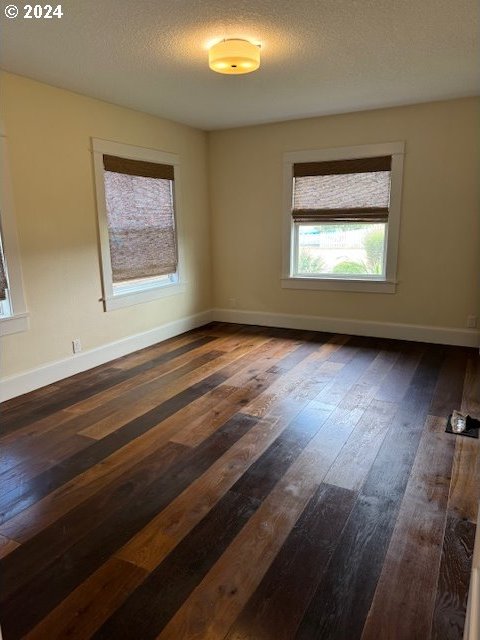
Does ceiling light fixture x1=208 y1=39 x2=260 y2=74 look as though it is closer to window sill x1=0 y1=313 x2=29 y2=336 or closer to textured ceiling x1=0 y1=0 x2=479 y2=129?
textured ceiling x1=0 y1=0 x2=479 y2=129

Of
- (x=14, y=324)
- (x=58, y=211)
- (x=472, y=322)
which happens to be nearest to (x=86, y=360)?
(x=14, y=324)

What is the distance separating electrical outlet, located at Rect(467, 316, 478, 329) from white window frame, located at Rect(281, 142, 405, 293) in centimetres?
83

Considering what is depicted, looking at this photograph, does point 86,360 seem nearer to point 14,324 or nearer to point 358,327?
point 14,324

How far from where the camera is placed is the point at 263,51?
3010 millimetres

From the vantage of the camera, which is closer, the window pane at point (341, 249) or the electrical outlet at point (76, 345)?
the electrical outlet at point (76, 345)

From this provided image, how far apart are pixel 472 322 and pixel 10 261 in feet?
14.7

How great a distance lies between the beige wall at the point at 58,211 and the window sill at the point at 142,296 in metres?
0.09

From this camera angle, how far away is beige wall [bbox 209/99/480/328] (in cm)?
443

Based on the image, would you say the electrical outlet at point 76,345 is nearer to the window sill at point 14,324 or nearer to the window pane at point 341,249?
the window sill at point 14,324

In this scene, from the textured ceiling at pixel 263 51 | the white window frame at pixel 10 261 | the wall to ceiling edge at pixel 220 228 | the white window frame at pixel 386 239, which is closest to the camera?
the textured ceiling at pixel 263 51

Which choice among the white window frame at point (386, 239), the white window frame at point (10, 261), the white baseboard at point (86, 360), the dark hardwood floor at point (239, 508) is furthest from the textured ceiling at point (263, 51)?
the dark hardwood floor at point (239, 508)

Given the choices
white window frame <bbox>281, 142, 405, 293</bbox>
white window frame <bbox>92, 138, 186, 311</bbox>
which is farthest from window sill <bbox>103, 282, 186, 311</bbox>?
white window frame <bbox>281, 142, 405, 293</bbox>

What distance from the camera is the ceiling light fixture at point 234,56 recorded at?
2.73 meters

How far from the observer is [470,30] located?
270cm
